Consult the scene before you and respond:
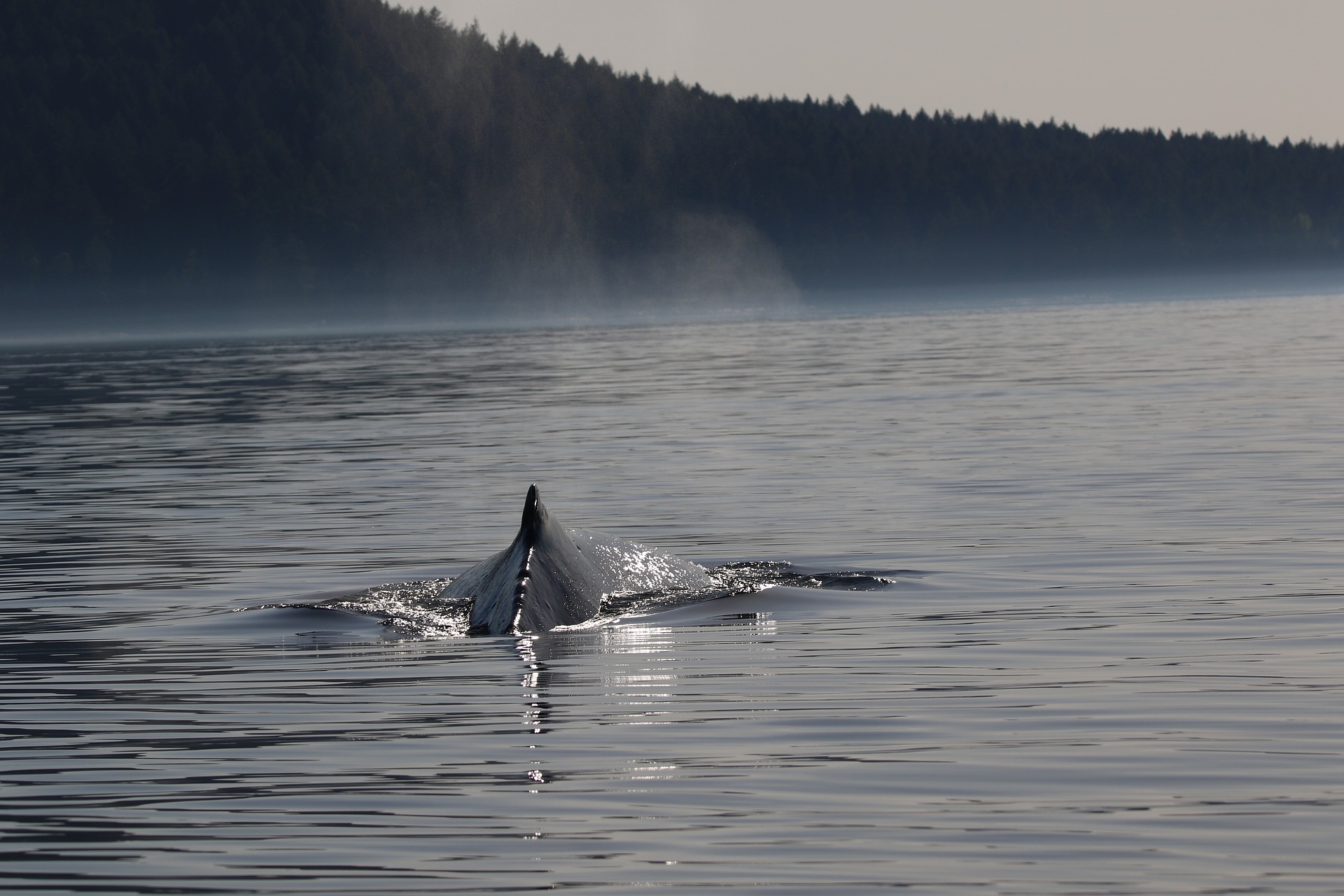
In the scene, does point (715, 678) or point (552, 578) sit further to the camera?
→ point (552, 578)

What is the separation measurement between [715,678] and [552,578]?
2552 millimetres

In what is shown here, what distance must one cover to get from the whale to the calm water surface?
1.28 feet

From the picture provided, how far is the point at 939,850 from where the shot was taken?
6934 mm

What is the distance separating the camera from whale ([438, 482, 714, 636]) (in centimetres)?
1255

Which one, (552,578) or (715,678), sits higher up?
(552,578)

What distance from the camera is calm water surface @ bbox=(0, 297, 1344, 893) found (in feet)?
23.1

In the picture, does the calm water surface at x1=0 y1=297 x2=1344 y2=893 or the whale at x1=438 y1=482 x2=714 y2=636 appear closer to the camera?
the calm water surface at x1=0 y1=297 x2=1344 y2=893

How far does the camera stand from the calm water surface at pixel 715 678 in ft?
23.1

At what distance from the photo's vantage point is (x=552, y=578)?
42.2ft

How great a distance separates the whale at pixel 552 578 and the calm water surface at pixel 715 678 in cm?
39

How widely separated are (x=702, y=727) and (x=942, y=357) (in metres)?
50.7

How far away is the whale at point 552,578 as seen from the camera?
494 inches

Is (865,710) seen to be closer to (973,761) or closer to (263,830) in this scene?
(973,761)

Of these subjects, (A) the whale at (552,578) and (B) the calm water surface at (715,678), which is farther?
(A) the whale at (552,578)
